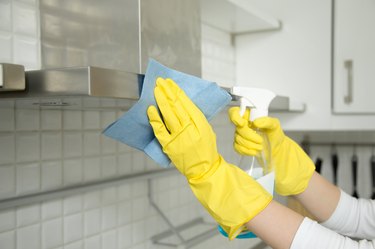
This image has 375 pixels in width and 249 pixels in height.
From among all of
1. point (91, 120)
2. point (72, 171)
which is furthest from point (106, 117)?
point (72, 171)

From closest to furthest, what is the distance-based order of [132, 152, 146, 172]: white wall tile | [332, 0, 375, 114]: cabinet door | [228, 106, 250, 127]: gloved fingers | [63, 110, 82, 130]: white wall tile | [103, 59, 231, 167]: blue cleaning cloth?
[103, 59, 231, 167]: blue cleaning cloth
[228, 106, 250, 127]: gloved fingers
[63, 110, 82, 130]: white wall tile
[132, 152, 146, 172]: white wall tile
[332, 0, 375, 114]: cabinet door

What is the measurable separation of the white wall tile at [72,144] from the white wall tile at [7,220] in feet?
0.62

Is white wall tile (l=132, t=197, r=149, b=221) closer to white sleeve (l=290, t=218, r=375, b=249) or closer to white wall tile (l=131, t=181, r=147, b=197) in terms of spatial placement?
white wall tile (l=131, t=181, r=147, b=197)

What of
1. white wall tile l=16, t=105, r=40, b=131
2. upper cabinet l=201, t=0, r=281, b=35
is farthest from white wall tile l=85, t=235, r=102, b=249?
upper cabinet l=201, t=0, r=281, b=35

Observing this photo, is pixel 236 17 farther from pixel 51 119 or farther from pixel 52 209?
pixel 52 209

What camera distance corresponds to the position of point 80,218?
1.10m

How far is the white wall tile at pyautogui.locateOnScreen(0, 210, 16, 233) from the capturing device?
0.90 meters

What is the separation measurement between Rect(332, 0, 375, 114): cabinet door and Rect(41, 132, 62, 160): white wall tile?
103 cm

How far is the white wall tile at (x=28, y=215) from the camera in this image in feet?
3.09

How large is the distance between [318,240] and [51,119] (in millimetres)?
642

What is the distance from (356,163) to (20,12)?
1758 mm

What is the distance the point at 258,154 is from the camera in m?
0.97

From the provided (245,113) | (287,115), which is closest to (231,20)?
(287,115)

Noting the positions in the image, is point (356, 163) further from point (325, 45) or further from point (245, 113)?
point (245, 113)
